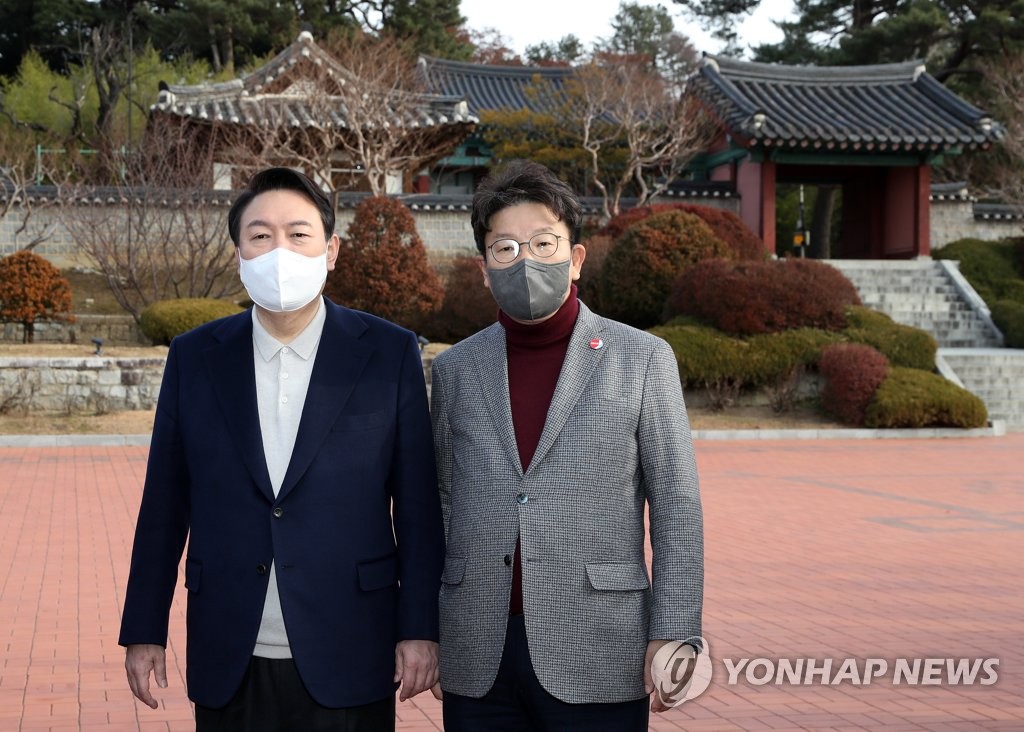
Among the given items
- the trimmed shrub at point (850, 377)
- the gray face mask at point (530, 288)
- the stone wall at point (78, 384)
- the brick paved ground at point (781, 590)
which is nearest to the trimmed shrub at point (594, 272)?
the trimmed shrub at point (850, 377)

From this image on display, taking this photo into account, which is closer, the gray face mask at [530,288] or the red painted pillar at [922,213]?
the gray face mask at [530,288]

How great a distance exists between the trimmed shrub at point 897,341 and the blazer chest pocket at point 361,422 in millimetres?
16086

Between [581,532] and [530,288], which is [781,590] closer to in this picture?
[581,532]

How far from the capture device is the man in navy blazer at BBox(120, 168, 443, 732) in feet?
9.11

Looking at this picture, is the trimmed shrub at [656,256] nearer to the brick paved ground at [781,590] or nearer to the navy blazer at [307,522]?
the brick paved ground at [781,590]

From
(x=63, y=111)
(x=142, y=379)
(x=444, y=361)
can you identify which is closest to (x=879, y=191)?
(x=142, y=379)

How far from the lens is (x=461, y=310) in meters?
20.7

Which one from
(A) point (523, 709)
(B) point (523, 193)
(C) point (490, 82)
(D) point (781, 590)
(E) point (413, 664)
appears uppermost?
(C) point (490, 82)

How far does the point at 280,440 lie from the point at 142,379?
14.3m

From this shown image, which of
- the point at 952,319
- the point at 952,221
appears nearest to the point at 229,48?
the point at 952,221

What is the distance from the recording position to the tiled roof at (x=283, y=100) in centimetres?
2523

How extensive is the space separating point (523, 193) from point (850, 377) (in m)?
14.8

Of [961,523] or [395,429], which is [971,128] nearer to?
[961,523]

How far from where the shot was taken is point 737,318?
58.2 feet
